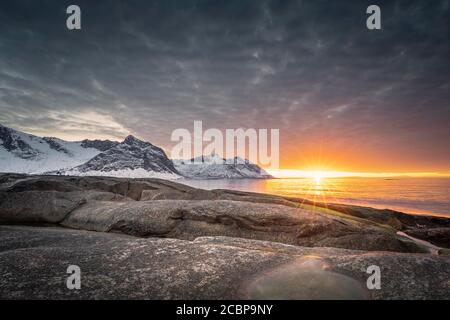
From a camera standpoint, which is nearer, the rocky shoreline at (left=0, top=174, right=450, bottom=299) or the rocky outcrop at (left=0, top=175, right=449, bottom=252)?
the rocky shoreline at (left=0, top=174, right=450, bottom=299)

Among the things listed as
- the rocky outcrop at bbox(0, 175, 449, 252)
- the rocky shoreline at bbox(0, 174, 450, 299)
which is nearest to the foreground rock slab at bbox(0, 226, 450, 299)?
the rocky shoreline at bbox(0, 174, 450, 299)

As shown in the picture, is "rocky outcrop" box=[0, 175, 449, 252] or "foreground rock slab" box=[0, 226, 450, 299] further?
"rocky outcrop" box=[0, 175, 449, 252]

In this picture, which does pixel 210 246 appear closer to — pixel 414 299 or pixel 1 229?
pixel 414 299

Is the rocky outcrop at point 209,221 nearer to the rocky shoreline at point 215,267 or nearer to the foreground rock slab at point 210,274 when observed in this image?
the rocky shoreline at point 215,267

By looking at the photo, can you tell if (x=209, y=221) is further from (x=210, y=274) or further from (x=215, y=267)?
(x=210, y=274)

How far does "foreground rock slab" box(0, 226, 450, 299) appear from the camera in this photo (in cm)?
677

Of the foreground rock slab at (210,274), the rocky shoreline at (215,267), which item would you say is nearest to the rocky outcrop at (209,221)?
the rocky shoreline at (215,267)

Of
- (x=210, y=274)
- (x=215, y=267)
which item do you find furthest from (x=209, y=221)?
(x=210, y=274)

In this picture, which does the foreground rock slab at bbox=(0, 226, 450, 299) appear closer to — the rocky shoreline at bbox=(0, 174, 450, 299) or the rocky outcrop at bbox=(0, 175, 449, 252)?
the rocky shoreline at bbox=(0, 174, 450, 299)

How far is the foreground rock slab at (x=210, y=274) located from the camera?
677 cm

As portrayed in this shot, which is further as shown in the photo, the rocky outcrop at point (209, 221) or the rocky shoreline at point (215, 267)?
the rocky outcrop at point (209, 221)

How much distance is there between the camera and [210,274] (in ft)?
25.9

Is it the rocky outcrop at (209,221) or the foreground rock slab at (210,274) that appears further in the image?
the rocky outcrop at (209,221)

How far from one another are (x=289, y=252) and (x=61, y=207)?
1876 centimetres
